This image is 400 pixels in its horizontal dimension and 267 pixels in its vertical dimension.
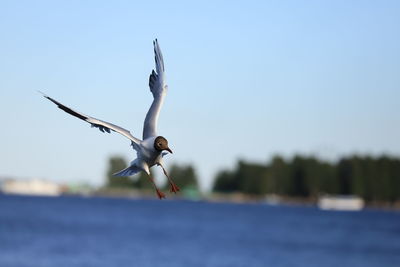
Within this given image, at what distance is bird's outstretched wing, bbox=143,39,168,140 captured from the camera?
1384 cm

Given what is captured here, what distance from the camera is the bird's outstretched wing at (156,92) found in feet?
45.4

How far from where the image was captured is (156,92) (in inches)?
599

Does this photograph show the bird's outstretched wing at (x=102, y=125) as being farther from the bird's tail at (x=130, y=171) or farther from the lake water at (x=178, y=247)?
the lake water at (x=178, y=247)

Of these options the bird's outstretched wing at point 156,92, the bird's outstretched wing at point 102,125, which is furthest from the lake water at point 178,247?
the bird's outstretched wing at point 102,125

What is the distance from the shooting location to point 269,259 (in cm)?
8819

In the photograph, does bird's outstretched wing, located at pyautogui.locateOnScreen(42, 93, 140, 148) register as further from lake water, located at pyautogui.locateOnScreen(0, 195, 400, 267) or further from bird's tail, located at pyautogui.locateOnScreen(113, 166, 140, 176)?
lake water, located at pyautogui.locateOnScreen(0, 195, 400, 267)

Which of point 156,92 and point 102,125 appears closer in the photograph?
point 102,125

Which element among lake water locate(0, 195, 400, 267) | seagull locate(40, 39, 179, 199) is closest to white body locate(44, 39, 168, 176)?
seagull locate(40, 39, 179, 199)

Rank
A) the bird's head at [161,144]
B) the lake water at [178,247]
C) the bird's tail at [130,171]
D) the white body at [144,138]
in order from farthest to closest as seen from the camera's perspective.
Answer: the lake water at [178,247] < the bird's tail at [130,171] < the white body at [144,138] < the bird's head at [161,144]

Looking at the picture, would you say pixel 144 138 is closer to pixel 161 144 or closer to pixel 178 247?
pixel 161 144

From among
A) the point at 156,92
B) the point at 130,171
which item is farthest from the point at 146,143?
the point at 156,92

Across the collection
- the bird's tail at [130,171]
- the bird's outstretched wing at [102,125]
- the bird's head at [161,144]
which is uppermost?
the bird's outstretched wing at [102,125]

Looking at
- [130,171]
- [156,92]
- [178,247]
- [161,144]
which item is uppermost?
[156,92]

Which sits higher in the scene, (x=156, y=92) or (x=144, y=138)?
(x=156, y=92)
